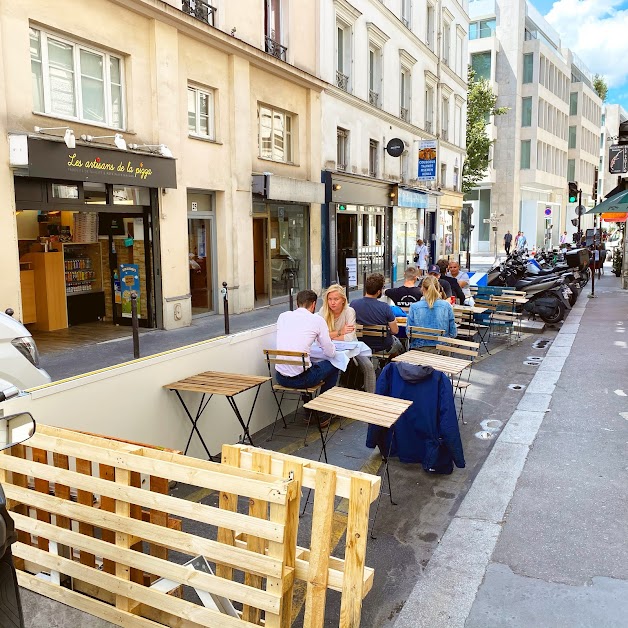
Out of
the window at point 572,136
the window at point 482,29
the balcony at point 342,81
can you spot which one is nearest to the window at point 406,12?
the balcony at point 342,81

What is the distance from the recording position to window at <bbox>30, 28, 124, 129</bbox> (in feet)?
34.3

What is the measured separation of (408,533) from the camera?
4547 millimetres

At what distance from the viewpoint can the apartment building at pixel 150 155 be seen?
10.2 m

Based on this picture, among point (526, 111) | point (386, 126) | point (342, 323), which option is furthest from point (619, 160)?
point (526, 111)

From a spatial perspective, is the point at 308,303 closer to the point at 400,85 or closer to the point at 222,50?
the point at 222,50

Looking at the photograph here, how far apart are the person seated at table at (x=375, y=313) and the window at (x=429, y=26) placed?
22998 mm

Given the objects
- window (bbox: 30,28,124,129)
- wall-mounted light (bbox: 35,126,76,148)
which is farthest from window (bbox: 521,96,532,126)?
wall-mounted light (bbox: 35,126,76,148)

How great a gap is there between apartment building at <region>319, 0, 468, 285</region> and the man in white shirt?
10.2 m

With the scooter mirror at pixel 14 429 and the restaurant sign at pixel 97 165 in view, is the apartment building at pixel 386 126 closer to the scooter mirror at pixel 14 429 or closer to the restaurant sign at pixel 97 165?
the restaurant sign at pixel 97 165

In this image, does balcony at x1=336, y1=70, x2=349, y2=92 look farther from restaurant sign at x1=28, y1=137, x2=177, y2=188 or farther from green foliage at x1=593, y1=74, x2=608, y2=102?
green foliage at x1=593, y1=74, x2=608, y2=102

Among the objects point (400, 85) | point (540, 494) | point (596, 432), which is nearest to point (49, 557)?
point (540, 494)

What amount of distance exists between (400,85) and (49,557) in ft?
81.0

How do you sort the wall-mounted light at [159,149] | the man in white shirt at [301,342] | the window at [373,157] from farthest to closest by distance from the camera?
1. the window at [373,157]
2. the wall-mounted light at [159,149]
3. the man in white shirt at [301,342]

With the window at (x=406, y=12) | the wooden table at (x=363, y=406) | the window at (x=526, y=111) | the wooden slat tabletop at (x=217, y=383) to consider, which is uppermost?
the window at (x=526, y=111)
